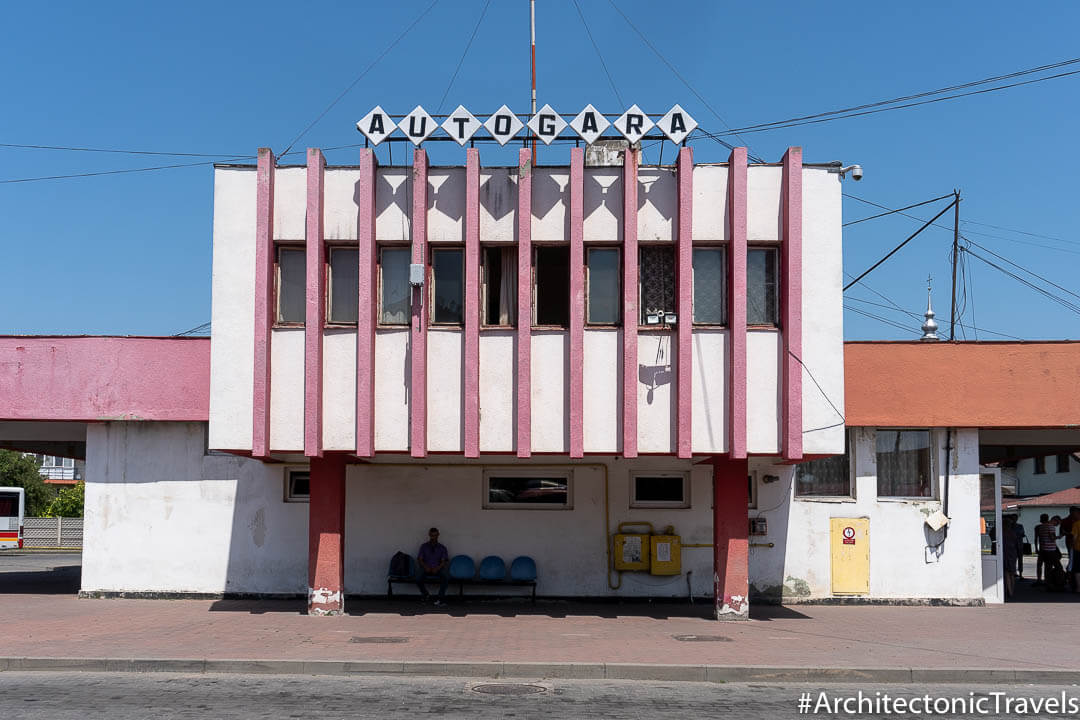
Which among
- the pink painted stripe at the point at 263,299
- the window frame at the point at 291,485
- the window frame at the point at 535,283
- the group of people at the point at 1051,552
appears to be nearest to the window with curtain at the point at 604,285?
the window frame at the point at 535,283

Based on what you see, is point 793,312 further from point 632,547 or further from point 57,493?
point 57,493

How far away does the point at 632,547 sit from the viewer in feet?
63.8

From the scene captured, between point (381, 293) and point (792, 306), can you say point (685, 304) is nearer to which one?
point (792, 306)

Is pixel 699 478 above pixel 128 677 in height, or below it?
above

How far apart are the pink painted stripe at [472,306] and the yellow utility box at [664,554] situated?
4.80 metres

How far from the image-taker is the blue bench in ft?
63.1

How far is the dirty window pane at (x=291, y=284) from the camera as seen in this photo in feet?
55.1

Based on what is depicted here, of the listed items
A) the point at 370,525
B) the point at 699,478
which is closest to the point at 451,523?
the point at 370,525

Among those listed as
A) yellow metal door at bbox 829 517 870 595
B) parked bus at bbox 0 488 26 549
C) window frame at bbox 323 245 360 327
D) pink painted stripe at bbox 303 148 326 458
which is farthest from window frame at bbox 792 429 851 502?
parked bus at bbox 0 488 26 549

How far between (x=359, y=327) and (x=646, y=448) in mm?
4800

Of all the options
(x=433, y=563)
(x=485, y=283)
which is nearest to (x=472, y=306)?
(x=485, y=283)

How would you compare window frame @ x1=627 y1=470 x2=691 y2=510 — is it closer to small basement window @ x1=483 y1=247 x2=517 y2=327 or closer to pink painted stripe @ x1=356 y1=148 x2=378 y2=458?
small basement window @ x1=483 y1=247 x2=517 y2=327

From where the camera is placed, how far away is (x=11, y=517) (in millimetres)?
44906

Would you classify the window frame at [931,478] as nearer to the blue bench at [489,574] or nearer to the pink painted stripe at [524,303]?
the blue bench at [489,574]
